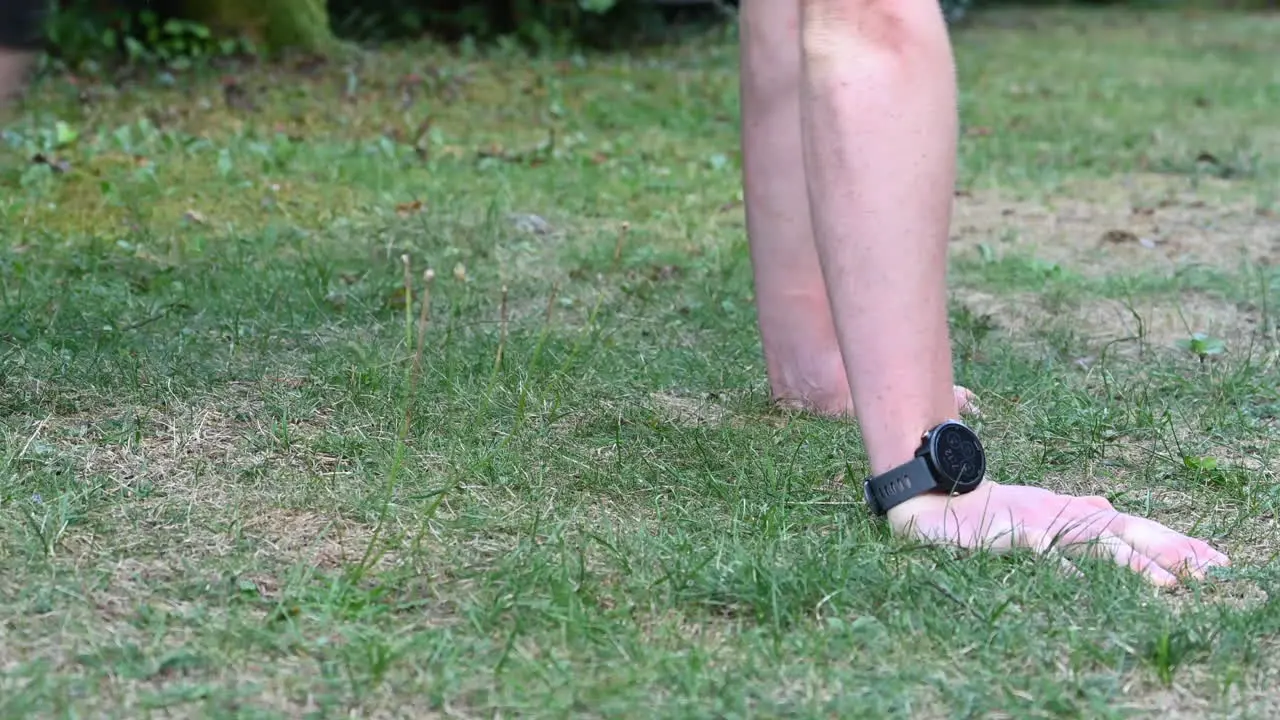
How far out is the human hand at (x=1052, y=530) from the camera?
71.1 inches

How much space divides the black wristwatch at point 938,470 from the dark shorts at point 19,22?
109 centimetres

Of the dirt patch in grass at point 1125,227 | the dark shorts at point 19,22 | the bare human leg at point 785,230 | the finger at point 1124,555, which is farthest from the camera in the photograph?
the dirt patch in grass at point 1125,227

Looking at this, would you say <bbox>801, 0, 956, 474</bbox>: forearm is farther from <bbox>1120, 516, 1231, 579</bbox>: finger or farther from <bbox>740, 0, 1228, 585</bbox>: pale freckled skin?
<bbox>1120, 516, 1231, 579</bbox>: finger

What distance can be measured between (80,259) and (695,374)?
151 centimetres

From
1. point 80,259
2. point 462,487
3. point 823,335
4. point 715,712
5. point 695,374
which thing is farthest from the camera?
point 80,259

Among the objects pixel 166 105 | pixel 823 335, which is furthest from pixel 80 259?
pixel 166 105

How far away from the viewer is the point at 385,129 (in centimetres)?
530

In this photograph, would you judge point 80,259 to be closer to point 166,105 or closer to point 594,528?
point 594,528

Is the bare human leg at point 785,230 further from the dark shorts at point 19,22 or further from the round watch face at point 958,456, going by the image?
the dark shorts at point 19,22

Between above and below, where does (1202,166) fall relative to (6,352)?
below

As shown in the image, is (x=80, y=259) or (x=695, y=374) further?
(x=80, y=259)

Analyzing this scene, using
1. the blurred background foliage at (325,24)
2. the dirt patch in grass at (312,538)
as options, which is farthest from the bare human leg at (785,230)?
the blurred background foliage at (325,24)

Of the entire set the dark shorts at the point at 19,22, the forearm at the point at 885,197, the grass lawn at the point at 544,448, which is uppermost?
the dark shorts at the point at 19,22

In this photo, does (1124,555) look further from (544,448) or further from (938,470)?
(544,448)
